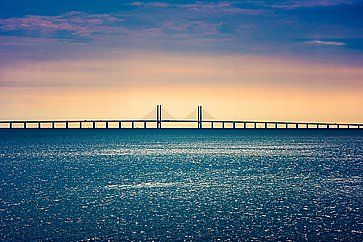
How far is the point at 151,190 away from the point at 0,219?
14.8 meters

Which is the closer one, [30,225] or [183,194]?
[30,225]

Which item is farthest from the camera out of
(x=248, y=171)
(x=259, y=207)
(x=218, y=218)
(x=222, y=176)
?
(x=248, y=171)

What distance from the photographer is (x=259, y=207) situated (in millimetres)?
37688

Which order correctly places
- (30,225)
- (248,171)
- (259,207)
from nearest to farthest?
(30,225) < (259,207) < (248,171)

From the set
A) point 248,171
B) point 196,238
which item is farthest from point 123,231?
point 248,171

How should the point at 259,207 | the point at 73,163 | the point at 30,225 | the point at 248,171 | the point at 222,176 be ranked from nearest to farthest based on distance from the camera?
the point at 30,225, the point at 259,207, the point at 222,176, the point at 248,171, the point at 73,163

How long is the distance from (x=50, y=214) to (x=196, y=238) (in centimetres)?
919

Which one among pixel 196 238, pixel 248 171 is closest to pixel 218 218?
Result: pixel 196 238

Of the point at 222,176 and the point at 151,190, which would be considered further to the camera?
the point at 222,176

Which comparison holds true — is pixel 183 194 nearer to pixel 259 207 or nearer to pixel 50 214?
→ pixel 259 207

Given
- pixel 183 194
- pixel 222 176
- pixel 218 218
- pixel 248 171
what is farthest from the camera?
pixel 248 171

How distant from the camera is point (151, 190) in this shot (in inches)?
1820

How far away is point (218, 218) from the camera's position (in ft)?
110

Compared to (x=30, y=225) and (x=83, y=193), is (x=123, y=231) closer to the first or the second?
(x=30, y=225)
